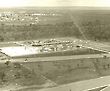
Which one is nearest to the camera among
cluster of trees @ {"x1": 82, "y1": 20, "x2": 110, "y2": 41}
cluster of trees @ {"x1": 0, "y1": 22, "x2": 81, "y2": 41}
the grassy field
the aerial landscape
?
the aerial landscape

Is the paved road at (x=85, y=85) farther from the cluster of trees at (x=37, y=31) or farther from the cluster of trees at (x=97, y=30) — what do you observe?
the cluster of trees at (x=97, y=30)

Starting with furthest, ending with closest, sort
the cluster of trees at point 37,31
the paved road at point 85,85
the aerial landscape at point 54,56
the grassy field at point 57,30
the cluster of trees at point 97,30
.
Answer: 1. the cluster of trees at point 97,30
2. the grassy field at point 57,30
3. the cluster of trees at point 37,31
4. the aerial landscape at point 54,56
5. the paved road at point 85,85

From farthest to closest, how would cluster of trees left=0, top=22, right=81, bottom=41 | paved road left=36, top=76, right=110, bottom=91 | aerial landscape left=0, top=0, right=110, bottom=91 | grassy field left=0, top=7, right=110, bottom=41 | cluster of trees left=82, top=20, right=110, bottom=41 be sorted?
1. cluster of trees left=82, top=20, right=110, bottom=41
2. grassy field left=0, top=7, right=110, bottom=41
3. cluster of trees left=0, top=22, right=81, bottom=41
4. aerial landscape left=0, top=0, right=110, bottom=91
5. paved road left=36, top=76, right=110, bottom=91

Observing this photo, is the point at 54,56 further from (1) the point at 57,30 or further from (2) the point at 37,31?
(1) the point at 57,30

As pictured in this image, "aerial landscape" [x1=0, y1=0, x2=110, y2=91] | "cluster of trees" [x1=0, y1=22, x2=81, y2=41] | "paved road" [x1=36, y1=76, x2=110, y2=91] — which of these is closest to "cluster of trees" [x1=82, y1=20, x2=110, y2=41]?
"aerial landscape" [x1=0, y1=0, x2=110, y2=91]

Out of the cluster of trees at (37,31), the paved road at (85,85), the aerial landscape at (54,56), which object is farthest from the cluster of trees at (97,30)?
the paved road at (85,85)

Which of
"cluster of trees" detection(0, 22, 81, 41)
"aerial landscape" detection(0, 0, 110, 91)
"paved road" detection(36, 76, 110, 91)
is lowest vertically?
"paved road" detection(36, 76, 110, 91)

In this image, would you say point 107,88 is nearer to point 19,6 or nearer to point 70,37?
point 70,37

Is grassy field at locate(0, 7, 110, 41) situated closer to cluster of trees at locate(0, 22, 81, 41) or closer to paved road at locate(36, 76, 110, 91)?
cluster of trees at locate(0, 22, 81, 41)

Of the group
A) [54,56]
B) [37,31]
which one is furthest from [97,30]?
[54,56]

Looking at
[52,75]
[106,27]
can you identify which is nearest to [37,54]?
[52,75]
